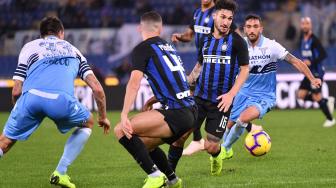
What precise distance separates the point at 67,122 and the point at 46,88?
0.42 metres

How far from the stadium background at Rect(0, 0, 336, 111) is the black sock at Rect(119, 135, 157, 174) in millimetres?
12546

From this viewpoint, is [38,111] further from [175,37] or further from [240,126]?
[175,37]

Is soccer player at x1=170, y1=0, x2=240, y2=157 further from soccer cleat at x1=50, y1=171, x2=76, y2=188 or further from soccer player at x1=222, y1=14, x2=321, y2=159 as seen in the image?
soccer cleat at x1=50, y1=171, x2=76, y2=188

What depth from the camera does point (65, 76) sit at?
743 cm

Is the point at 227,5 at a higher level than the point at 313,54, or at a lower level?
higher

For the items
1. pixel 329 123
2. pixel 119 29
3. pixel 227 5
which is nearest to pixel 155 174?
pixel 227 5

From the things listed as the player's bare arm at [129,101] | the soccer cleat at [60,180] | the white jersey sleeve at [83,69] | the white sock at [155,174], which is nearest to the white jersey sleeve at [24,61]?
the white jersey sleeve at [83,69]

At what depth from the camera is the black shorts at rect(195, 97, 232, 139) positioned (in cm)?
832

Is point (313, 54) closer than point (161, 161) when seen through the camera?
No

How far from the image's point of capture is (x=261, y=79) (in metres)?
10.2

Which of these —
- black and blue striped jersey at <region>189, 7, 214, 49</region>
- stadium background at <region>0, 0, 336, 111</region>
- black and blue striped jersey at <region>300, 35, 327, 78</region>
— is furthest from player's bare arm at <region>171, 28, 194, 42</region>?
stadium background at <region>0, 0, 336, 111</region>

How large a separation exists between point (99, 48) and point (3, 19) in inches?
141

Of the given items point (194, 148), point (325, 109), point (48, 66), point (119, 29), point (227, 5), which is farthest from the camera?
point (119, 29)

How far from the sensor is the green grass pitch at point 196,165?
25.8ft
